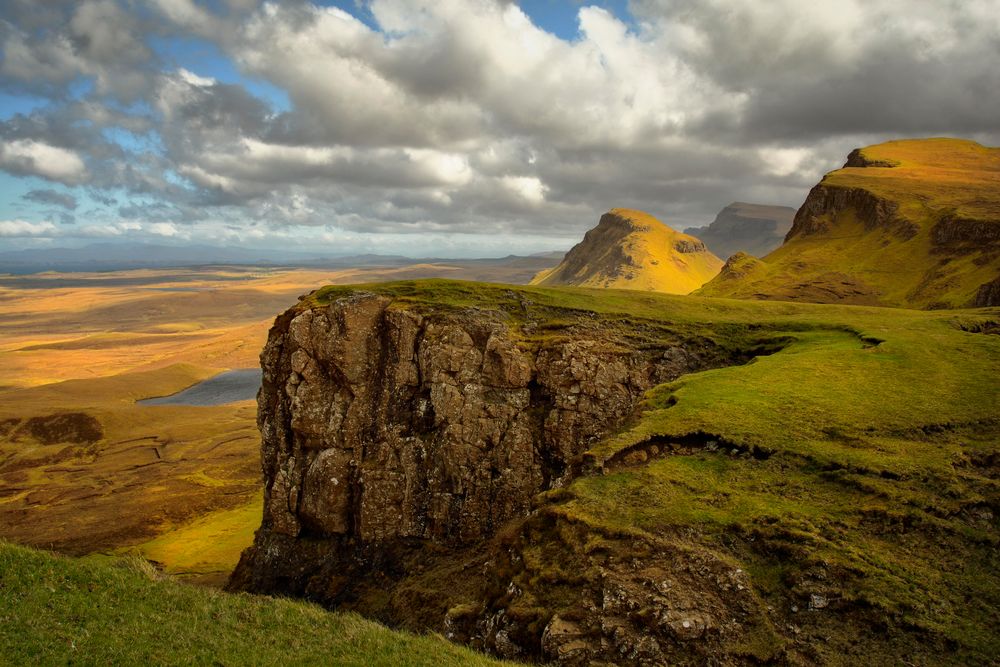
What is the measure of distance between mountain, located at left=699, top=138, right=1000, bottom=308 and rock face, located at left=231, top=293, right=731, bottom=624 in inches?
1991

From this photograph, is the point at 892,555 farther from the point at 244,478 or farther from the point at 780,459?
the point at 244,478

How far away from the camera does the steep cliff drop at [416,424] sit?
34.7 metres

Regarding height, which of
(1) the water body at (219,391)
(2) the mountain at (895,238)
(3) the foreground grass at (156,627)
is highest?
(2) the mountain at (895,238)

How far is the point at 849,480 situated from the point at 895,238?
9486cm

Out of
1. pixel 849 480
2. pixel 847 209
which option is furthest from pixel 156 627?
pixel 847 209

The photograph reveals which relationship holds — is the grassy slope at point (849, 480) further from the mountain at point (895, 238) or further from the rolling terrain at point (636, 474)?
the mountain at point (895, 238)

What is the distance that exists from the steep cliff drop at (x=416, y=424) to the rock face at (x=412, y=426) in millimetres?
86

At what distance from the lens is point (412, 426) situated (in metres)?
37.0

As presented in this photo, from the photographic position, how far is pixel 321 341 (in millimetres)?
38688

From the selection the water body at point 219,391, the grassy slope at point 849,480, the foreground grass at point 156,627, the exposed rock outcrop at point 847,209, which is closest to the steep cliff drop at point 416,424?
the grassy slope at point 849,480

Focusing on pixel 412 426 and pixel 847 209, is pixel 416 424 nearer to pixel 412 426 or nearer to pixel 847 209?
pixel 412 426

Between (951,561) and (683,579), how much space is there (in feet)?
25.8

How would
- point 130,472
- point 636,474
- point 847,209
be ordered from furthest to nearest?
point 847,209, point 130,472, point 636,474

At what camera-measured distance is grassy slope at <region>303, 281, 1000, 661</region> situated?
52.1ft
